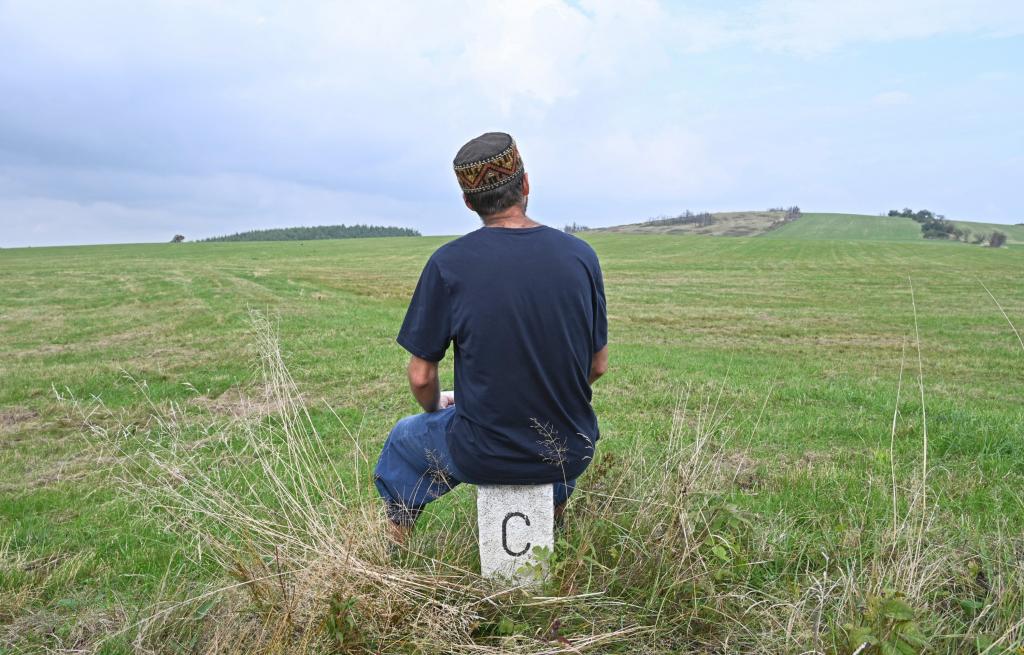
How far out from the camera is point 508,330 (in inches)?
99.7

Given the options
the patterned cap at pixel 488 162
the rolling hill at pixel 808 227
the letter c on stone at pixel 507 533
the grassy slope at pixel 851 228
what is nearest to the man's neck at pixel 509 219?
the patterned cap at pixel 488 162

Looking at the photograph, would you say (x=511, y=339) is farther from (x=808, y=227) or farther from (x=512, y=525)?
(x=808, y=227)

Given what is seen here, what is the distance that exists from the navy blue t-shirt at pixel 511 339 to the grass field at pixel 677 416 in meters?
0.57

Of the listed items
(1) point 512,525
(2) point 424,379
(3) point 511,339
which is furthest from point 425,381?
(1) point 512,525

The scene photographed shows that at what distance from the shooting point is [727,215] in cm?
9881

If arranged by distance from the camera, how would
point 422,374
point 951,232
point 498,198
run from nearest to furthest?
point 498,198 < point 422,374 < point 951,232

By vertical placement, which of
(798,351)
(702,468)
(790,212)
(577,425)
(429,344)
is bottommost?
(798,351)

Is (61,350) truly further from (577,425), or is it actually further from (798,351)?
(798,351)

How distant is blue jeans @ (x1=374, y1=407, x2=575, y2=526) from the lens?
2.88m

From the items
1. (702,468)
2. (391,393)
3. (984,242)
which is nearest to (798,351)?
(391,393)

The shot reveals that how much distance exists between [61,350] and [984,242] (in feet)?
259

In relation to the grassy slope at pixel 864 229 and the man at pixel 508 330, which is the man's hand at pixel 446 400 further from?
the grassy slope at pixel 864 229

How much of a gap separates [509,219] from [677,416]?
3542 millimetres

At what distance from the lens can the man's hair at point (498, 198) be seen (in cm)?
266
